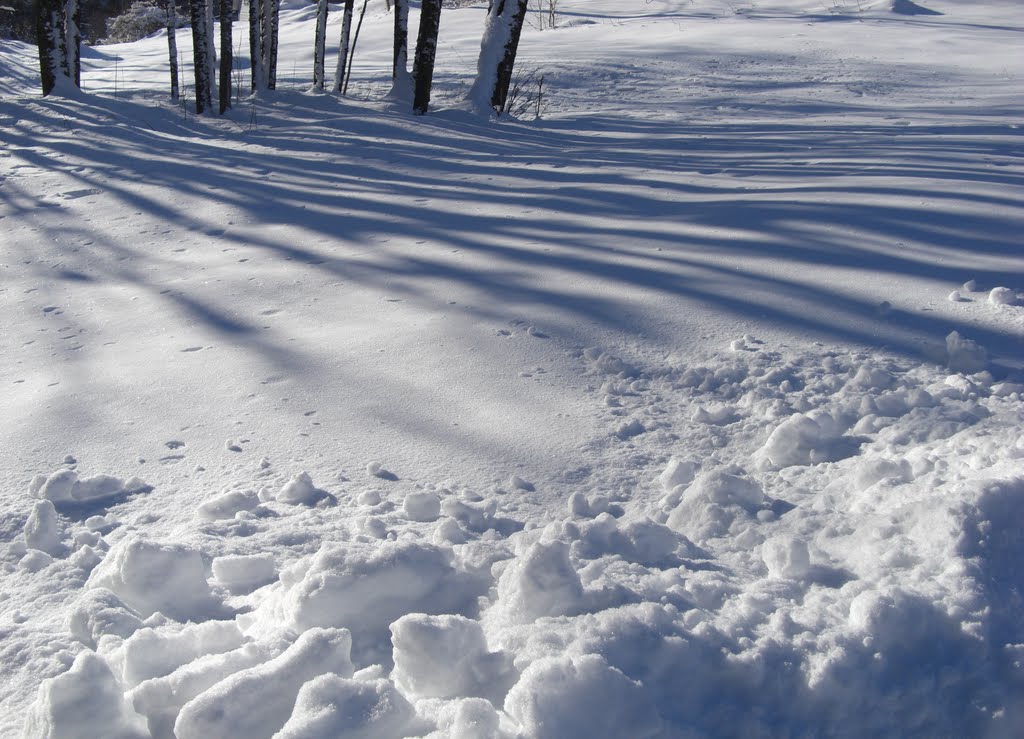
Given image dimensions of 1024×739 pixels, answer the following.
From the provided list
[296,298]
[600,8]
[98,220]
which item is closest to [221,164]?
[98,220]

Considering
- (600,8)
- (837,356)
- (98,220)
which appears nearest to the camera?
(837,356)

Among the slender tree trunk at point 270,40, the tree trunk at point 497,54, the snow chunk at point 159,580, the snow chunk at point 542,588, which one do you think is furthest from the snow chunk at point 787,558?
the slender tree trunk at point 270,40

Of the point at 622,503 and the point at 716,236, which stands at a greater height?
the point at 716,236

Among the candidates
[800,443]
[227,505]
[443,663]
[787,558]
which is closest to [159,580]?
[227,505]


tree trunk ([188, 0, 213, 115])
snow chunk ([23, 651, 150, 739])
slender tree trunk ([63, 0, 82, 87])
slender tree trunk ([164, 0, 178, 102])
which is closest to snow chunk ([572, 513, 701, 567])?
snow chunk ([23, 651, 150, 739])

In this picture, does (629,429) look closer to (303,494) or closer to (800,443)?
(800,443)

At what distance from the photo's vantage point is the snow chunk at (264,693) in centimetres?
150

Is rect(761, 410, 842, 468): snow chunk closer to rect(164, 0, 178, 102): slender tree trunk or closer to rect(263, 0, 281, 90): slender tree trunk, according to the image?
rect(164, 0, 178, 102): slender tree trunk

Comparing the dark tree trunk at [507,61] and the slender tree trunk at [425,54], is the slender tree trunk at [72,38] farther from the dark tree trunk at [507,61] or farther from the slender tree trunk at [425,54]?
the dark tree trunk at [507,61]

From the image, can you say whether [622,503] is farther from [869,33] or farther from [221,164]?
[869,33]

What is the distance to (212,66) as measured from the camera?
11219 mm

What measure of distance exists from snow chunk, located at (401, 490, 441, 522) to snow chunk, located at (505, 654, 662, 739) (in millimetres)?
689

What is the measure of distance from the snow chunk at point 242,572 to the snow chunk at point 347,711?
52 cm

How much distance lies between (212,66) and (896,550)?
37.3 feet
